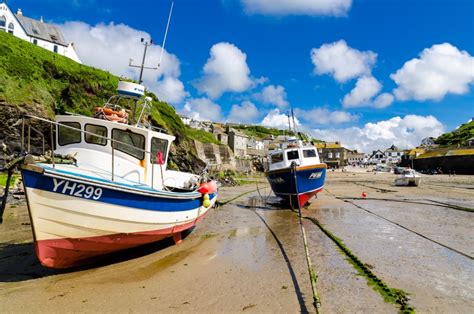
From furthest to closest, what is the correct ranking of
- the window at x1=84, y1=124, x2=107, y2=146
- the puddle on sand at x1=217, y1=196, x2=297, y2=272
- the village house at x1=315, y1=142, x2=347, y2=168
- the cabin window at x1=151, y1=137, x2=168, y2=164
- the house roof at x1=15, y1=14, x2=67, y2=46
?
the village house at x1=315, y1=142, x2=347, y2=168 < the house roof at x1=15, y1=14, x2=67, y2=46 < the cabin window at x1=151, y1=137, x2=168, y2=164 < the window at x1=84, y1=124, x2=107, y2=146 < the puddle on sand at x1=217, y1=196, x2=297, y2=272

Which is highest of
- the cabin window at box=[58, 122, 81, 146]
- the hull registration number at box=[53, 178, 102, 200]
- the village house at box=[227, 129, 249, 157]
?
the village house at box=[227, 129, 249, 157]

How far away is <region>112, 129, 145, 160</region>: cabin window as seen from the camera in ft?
23.4

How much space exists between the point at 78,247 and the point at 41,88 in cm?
2361

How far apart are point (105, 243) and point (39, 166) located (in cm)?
203

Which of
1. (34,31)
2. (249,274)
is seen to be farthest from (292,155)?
(34,31)

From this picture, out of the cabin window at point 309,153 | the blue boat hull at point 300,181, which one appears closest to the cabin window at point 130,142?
the blue boat hull at point 300,181

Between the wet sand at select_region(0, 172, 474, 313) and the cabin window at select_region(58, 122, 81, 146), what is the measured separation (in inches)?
112

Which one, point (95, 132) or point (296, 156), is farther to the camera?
point (296, 156)

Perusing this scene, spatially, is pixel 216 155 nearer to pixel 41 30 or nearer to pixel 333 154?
pixel 41 30

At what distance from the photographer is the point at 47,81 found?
A: 25250mm

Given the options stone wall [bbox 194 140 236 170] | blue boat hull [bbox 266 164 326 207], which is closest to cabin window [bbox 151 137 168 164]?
blue boat hull [bbox 266 164 326 207]

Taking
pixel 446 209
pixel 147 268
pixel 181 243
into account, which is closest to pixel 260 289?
pixel 147 268

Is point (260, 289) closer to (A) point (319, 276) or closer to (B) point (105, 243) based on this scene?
(A) point (319, 276)

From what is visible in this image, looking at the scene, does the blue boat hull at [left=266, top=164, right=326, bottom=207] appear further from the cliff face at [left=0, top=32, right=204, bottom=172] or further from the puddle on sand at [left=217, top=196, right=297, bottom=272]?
the cliff face at [left=0, top=32, right=204, bottom=172]
